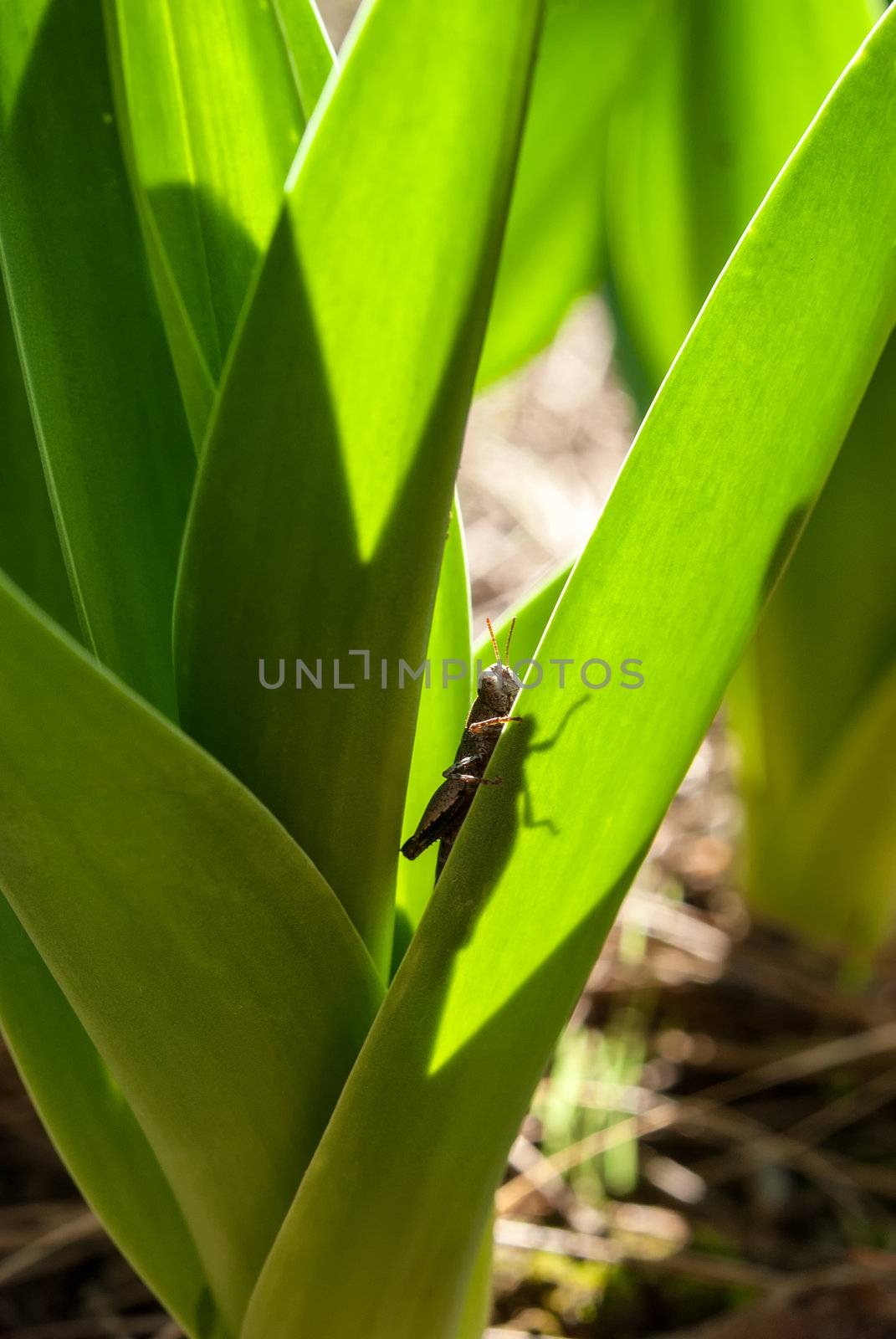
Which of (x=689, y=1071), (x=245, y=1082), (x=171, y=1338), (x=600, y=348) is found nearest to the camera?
(x=245, y=1082)

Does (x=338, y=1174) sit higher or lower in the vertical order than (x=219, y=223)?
lower

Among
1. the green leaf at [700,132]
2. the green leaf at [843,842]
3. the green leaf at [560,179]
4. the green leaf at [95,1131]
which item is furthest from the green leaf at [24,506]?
the green leaf at [843,842]

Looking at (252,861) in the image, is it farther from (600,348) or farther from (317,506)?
(600,348)

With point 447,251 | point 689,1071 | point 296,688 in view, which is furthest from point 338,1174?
point 689,1071

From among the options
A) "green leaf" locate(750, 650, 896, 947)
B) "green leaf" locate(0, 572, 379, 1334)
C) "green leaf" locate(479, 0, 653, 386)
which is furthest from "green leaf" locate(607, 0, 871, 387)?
"green leaf" locate(0, 572, 379, 1334)

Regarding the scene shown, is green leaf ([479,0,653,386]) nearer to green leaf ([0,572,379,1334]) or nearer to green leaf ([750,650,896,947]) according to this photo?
green leaf ([750,650,896,947])

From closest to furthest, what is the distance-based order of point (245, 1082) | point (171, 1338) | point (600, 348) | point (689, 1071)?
1. point (245, 1082)
2. point (171, 1338)
3. point (689, 1071)
4. point (600, 348)

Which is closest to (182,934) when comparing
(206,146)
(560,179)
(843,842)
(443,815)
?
(443,815)

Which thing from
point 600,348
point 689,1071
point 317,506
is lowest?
point 689,1071
